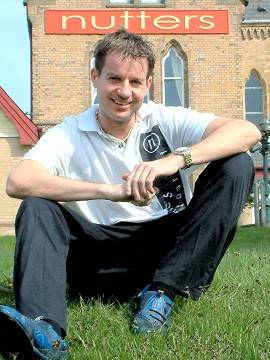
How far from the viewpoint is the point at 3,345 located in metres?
2.64

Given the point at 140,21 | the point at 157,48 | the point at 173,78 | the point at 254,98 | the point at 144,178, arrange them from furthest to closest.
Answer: the point at 254,98, the point at 173,78, the point at 140,21, the point at 157,48, the point at 144,178

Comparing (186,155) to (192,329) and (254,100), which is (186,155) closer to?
(192,329)

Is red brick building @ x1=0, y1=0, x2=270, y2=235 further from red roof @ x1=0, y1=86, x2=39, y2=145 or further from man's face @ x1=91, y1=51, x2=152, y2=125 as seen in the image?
man's face @ x1=91, y1=51, x2=152, y2=125

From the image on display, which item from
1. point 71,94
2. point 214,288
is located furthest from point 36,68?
point 214,288

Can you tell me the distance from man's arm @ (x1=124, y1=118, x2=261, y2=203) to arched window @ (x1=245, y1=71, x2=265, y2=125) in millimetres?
30522

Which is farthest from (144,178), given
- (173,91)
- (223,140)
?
(173,91)

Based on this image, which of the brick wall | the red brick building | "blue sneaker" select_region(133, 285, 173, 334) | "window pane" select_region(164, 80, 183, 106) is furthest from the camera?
"window pane" select_region(164, 80, 183, 106)

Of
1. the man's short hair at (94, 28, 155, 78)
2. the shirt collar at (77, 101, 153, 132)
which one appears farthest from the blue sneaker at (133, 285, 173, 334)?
the man's short hair at (94, 28, 155, 78)

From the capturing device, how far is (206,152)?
334 cm

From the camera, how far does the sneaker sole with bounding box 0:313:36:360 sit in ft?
8.30

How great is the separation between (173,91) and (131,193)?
2303 centimetres

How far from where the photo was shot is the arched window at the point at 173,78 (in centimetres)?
2583

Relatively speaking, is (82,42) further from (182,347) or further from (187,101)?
(182,347)

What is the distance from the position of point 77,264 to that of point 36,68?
72.1 ft
